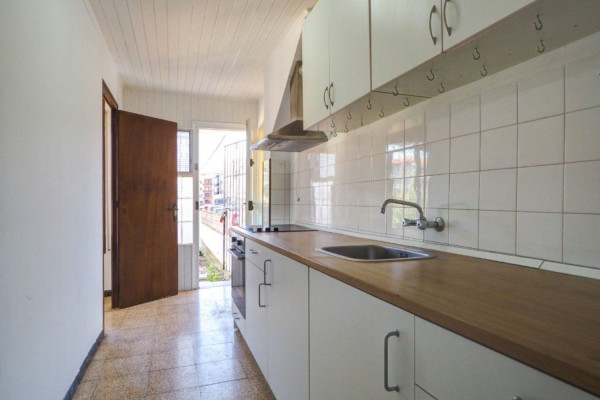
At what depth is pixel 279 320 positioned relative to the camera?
168 cm

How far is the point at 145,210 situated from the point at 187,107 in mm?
1452

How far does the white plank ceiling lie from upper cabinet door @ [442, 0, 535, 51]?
5.13 feet

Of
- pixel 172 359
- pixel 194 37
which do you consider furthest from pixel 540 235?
pixel 194 37

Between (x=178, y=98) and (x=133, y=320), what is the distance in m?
2.66

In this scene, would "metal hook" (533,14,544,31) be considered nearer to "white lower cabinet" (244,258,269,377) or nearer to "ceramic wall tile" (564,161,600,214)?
"ceramic wall tile" (564,161,600,214)

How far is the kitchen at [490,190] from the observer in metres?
0.70

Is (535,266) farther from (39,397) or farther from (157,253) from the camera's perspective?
(157,253)

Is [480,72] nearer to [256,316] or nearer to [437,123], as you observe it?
[437,123]

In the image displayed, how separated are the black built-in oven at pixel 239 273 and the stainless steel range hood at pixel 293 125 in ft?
2.78

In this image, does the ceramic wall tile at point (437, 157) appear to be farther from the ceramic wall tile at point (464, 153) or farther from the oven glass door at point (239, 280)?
the oven glass door at point (239, 280)

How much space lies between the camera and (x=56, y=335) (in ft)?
5.45

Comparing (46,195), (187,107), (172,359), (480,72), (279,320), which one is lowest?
(172,359)

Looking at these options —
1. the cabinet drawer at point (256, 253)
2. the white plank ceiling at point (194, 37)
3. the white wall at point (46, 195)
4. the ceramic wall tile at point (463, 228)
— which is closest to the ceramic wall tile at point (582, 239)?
the ceramic wall tile at point (463, 228)

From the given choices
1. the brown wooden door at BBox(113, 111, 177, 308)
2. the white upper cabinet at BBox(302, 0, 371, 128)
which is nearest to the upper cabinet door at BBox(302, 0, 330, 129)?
the white upper cabinet at BBox(302, 0, 371, 128)
